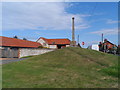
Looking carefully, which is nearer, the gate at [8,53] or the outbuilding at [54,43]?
the gate at [8,53]

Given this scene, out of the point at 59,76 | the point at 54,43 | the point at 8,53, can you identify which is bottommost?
the point at 59,76

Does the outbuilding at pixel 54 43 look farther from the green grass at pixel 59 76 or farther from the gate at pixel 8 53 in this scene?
the green grass at pixel 59 76

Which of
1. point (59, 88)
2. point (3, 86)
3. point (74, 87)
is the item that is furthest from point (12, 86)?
point (74, 87)

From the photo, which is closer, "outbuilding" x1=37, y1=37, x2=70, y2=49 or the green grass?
the green grass

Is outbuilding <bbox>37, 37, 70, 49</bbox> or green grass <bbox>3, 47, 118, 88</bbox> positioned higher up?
outbuilding <bbox>37, 37, 70, 49</bbox>

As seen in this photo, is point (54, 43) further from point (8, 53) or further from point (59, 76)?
point (59, 76)

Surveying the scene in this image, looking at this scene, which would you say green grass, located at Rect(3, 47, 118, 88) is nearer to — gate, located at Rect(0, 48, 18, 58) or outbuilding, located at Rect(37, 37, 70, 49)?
gate, located at Rect(0, 48, 18, 58)

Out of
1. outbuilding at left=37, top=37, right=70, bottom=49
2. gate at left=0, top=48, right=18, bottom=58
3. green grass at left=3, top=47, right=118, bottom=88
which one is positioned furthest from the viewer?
outbuilding at left=37, top=37, right=70, bottom=49

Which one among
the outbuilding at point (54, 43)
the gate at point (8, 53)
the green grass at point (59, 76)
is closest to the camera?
the green grass at point (59, 76)

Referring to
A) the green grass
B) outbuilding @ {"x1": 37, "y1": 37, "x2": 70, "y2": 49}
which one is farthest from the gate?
outbuilding @ {"x1": 37, "y1": 37, "x2": 70, "y2": 49}

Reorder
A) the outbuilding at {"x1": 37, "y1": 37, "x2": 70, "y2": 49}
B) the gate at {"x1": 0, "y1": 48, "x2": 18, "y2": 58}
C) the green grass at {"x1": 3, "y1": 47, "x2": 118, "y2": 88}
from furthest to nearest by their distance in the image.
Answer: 1. the outbuilding at {"x1": 37, "y1": 37, "x2": 70, "y2": 49}
2. the gate at {"x1": 0, "y1": 48, "x2": 18, "y2": 58}
3. the green grass at {"x1": 3, "y1": 47, "x2": 118, "y2": 88}

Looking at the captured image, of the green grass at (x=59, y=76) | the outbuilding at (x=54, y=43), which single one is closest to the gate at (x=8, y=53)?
the green grass at (x=59, y=76)

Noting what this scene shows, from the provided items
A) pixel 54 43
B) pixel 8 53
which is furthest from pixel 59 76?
pixel 54 43

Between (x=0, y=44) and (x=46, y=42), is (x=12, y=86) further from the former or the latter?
(x=46, y=42)
